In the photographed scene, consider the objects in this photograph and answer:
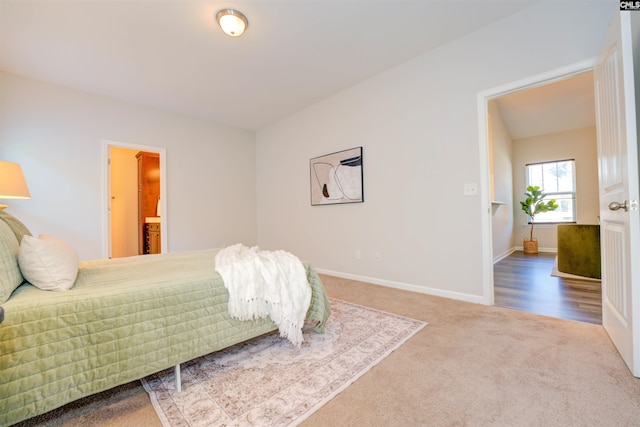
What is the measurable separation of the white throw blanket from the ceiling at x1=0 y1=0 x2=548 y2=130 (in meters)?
2.05

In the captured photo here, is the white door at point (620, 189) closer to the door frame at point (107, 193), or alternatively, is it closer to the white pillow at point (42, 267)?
the white pillow at point (42, 267)

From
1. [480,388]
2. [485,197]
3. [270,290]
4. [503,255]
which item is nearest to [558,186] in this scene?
[503,255]

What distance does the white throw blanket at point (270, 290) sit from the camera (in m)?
1.47

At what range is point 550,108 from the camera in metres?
4.72

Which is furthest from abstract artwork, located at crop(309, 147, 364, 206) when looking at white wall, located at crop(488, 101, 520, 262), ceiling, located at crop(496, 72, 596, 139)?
white wall, located at crop(488, 101, 520, 262)

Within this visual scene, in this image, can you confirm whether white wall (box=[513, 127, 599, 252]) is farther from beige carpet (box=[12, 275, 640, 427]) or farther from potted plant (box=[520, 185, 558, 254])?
beige carpet (box=[12, 275, 640, 427])

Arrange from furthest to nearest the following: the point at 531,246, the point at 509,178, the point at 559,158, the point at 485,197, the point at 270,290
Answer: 1. the point at 509,178
2. the point at 559,158
3. the point at 531,246
4. the point at 485,197
5. the point at 270,290

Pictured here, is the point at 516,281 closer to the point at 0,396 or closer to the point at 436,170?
the point at 436,170

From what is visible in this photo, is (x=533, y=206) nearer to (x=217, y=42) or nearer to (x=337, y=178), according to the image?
(x=337, y=178)

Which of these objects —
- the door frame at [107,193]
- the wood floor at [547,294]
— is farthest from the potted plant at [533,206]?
the door frame at [107,193]

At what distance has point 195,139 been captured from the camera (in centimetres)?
428

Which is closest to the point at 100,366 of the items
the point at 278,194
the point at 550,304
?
the point at 550,304

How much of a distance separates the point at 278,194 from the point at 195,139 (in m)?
1.65

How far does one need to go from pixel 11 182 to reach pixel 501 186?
22.8 feet
